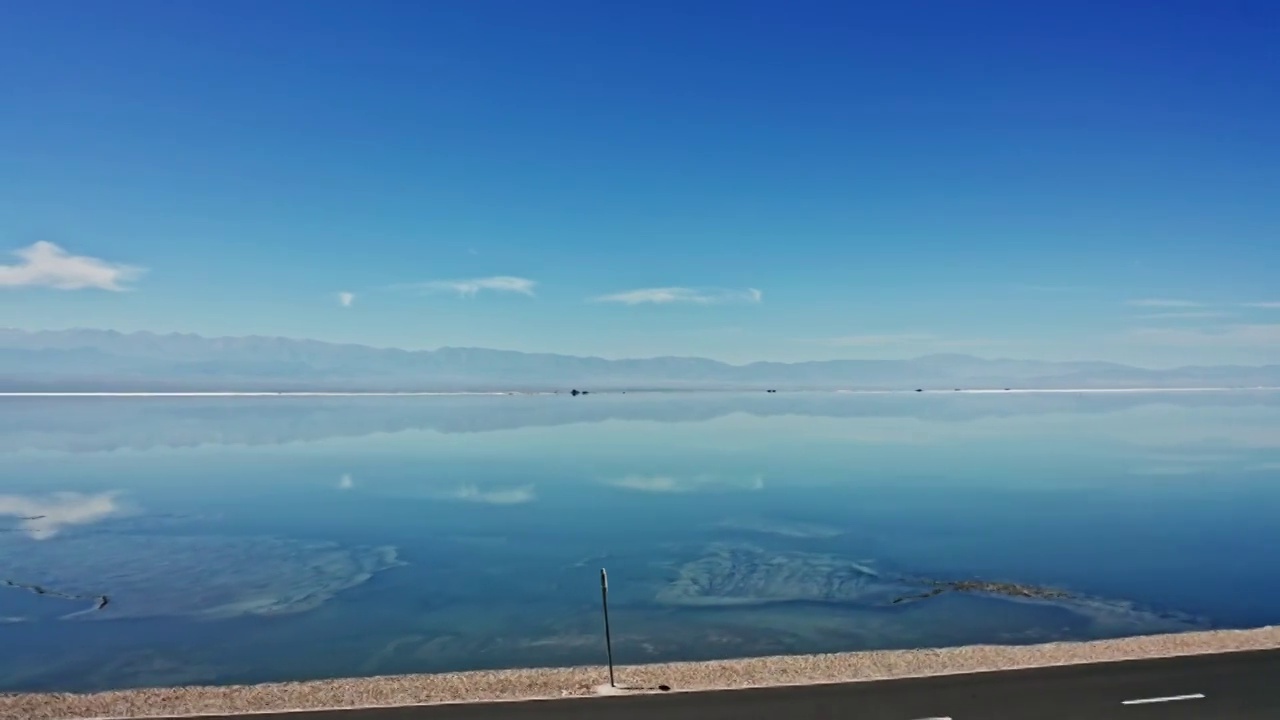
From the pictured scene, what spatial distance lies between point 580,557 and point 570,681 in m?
11.4

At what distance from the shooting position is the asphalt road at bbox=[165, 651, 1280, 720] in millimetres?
12562

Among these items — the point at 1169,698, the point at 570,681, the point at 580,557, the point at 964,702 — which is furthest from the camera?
the point at 580,557

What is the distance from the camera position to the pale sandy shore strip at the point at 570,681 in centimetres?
1376

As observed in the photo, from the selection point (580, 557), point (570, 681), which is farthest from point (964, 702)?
point (580, 557)

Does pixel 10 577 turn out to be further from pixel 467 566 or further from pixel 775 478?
pixel 775 478

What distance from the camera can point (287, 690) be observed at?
14547 millimetres

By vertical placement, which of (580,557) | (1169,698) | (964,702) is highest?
(964,702)

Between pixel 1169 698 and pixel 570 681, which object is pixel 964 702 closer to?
pixel 1169 698

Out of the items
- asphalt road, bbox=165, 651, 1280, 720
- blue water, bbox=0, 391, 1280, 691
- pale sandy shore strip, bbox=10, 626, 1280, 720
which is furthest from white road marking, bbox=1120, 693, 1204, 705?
blue water, bbox=0, 391, 1280, 691

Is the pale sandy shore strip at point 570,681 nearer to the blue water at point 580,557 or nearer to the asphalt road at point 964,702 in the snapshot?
the asphalt road at point 964,702

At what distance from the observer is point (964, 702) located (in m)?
13.0

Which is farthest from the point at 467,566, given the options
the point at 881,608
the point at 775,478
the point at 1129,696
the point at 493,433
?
the point at 493,433

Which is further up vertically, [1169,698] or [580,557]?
[1169,698]

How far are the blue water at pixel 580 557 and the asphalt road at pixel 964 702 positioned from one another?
12.6 feet
